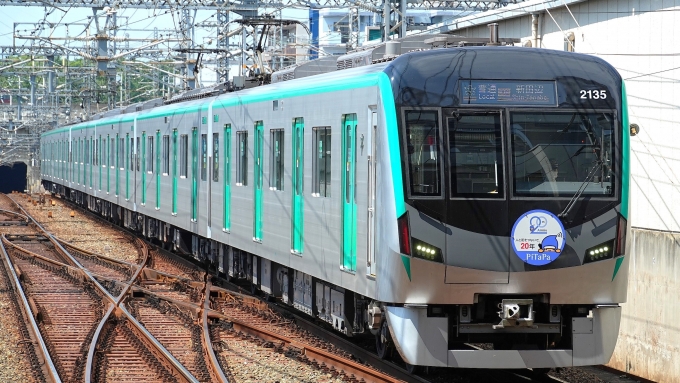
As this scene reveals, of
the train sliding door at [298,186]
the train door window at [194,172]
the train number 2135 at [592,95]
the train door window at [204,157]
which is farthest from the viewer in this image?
the train door window at [194,172]

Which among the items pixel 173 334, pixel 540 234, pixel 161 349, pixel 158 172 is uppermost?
pixel 158 172

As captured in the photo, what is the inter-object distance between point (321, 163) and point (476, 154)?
7.85 feet

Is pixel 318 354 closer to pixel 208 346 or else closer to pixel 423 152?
pixel 208 346

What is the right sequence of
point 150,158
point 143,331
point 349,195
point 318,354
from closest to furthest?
point 349,195 < point 318,354 < point 143,331 < point 150,158

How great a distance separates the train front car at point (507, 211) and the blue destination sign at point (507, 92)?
11 mm

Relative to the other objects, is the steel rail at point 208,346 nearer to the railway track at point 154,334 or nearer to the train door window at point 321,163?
the railway track at point 154,334

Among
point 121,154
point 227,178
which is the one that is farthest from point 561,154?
point 121,154

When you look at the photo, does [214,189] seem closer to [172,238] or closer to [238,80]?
[238,80]

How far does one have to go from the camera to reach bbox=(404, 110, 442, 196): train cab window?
864cm

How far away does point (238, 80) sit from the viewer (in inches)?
637

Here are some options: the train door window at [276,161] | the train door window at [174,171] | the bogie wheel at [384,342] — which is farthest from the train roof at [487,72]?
the train door window at [174,171]

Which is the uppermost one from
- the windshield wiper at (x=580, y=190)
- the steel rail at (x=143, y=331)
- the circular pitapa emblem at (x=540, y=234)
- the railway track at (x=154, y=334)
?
the windshield wiper at (x=580, y=190)

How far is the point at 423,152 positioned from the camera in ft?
28.5

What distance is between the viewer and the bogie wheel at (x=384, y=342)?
9.48m
